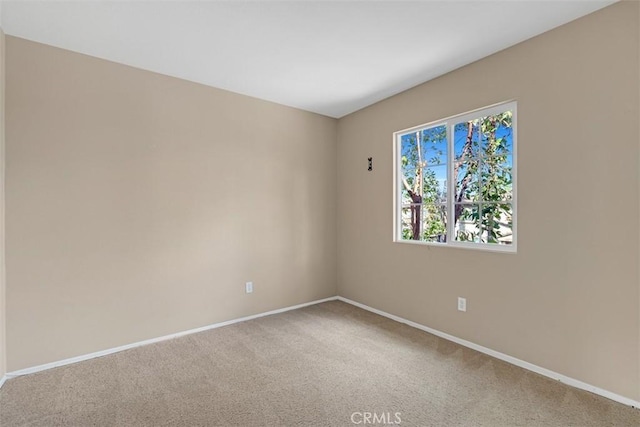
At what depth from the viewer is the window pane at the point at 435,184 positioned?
115 inches

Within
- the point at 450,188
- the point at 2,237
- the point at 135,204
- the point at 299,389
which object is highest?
the point at 450,188

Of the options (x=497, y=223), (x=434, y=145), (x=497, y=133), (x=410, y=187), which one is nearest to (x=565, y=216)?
(x=497, y=223)

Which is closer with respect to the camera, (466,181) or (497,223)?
(497,223)

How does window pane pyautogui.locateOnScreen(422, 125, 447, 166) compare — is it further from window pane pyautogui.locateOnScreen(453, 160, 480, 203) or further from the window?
window pane pyautogui.locateOnScreen(453, 160, 480, 203)

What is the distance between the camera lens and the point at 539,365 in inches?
85.1

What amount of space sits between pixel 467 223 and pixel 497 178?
0.47 m

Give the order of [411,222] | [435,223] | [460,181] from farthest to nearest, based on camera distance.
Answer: [411,222]
[435,223]
[460,181]

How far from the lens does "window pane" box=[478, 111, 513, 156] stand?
94.8 inches

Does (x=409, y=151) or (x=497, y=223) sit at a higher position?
(x=409, y=151)

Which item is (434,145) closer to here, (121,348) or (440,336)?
(440,336)

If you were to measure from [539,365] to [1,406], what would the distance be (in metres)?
3.60

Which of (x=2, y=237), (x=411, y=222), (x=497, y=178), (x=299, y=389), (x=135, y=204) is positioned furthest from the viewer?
(x=411, y=222)

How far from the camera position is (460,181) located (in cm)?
277

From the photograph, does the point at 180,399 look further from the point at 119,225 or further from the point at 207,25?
the point at 207,25
